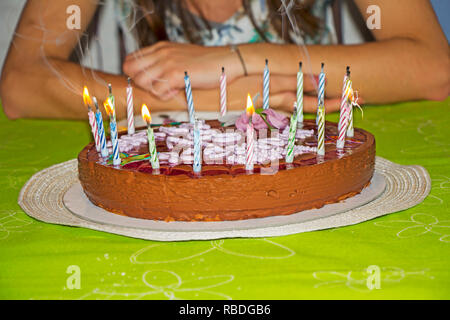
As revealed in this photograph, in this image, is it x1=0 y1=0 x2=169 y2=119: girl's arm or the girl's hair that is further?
the girl's hair

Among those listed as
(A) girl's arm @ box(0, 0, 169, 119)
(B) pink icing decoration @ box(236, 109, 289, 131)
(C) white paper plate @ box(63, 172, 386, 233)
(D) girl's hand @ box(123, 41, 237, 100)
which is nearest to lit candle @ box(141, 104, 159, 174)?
(C) white paper plate @ box(63, 172, 386, 233)

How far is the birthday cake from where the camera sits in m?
1.55

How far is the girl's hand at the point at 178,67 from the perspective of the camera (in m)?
3.45

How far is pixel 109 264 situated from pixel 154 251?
12 cm

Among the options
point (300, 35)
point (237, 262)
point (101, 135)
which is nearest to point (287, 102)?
point (300, 35)

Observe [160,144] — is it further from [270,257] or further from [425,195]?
[425,195]

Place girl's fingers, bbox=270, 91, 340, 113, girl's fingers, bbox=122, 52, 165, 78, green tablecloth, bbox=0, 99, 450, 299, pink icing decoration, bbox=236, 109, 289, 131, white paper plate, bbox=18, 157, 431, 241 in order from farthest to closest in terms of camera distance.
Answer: girl's fingers, bbox=122, 52, 165, 78 → girl's fingers, bbox=270, 91, 340, 113 → pink icing decoration, bbox=236, 109, 289, 131 → white paper plate, bbox=18, 157, 431, 241 → green tablecloth, bbox=0, 99, 450, 299

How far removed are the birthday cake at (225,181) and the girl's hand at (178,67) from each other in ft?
5.45

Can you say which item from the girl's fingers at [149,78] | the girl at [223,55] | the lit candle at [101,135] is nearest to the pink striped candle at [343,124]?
the lit candle at [101,135]

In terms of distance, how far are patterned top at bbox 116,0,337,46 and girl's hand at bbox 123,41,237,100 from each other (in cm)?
22

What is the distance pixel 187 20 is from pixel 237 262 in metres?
2.72

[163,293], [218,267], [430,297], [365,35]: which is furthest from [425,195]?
[365,35]

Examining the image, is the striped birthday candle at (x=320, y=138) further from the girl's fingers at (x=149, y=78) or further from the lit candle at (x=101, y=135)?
the girl's fingers at (x=149, y=78)

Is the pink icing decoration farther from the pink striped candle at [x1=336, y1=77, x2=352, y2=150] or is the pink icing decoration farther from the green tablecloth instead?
the green tablecloth
